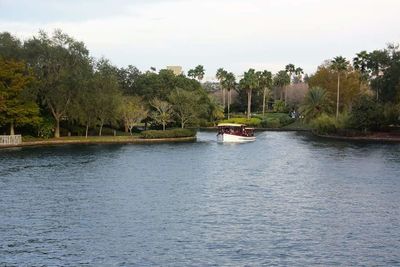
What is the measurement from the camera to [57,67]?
273 ft

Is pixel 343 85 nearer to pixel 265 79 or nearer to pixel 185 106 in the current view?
pixel 265 79

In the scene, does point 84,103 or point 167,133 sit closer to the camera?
point 84,103

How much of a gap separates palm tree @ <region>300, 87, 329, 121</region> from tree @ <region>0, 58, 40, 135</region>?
68080 millimetres

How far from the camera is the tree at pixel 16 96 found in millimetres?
76812

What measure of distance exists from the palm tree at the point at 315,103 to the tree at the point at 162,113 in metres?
39.5

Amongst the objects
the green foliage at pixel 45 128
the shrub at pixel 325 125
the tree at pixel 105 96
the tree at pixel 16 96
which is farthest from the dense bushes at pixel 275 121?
the tree at pixel 16 96

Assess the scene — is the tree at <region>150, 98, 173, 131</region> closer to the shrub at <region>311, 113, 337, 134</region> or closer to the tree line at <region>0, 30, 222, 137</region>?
the tree line at <region>0, 30, 222, 137</region>

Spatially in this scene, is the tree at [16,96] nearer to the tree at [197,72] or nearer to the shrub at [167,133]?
the shrub at [167,133]

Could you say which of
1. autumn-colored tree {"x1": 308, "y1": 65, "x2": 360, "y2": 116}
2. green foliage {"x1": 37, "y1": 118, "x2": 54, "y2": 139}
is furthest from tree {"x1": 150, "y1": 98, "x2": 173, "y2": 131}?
autumn-colored tree {"x1": 308, "y1": 65, "x2": 360, "y2": 116}

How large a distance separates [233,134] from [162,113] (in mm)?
15554

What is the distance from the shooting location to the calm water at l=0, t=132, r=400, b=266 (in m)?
24.6

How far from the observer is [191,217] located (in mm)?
31719

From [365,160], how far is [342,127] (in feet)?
141

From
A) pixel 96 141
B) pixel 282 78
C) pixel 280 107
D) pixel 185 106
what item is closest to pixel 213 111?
pixel 185 106
